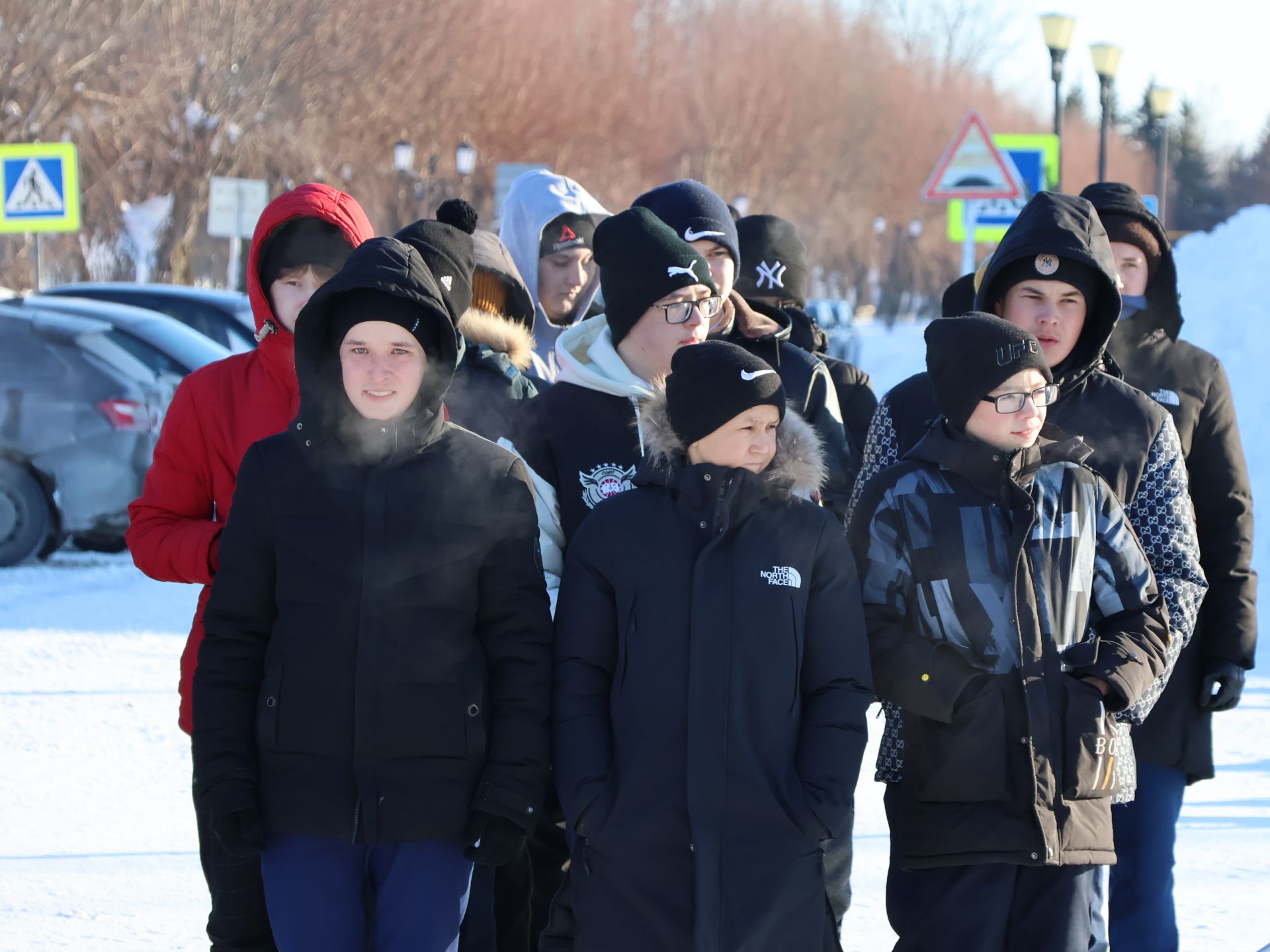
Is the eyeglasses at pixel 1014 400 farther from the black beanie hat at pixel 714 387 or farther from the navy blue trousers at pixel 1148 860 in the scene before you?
the navy blue trousers at pixel 1148 860

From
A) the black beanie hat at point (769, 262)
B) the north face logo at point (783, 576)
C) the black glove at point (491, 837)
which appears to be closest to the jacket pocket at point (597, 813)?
the black glove at point (491, 837)

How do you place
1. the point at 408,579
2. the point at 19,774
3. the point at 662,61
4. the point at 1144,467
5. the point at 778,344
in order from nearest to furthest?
1. the point at 408,579
2. the point at 1144,467
3. the point at 778,344
4. the point at 19,774
5. the point at 662,61

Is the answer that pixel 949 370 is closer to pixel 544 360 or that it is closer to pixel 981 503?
pixel 981 503

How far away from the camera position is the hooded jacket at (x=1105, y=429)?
3.38 meters

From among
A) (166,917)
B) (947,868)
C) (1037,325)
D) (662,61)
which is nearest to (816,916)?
(947,868)

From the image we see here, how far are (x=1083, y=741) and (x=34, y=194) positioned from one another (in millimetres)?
13381

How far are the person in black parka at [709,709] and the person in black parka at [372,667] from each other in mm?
115

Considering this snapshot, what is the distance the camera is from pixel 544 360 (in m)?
4.77

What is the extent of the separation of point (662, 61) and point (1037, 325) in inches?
2567

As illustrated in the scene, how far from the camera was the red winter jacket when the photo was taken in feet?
10.6

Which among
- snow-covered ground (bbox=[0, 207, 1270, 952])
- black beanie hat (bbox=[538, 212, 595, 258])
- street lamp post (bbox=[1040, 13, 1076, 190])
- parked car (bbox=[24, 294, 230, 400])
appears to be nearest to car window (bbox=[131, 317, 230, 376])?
parked car (bbox=[24, 294, 230, 400])

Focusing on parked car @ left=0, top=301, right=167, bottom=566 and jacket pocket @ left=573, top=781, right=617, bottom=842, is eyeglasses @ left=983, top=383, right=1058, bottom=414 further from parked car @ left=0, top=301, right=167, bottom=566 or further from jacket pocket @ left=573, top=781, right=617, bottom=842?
parked car @ left=0, top=301, right=167, bottom=566

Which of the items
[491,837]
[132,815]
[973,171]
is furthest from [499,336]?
[973,171]

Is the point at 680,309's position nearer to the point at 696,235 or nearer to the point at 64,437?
the point at 696,235
